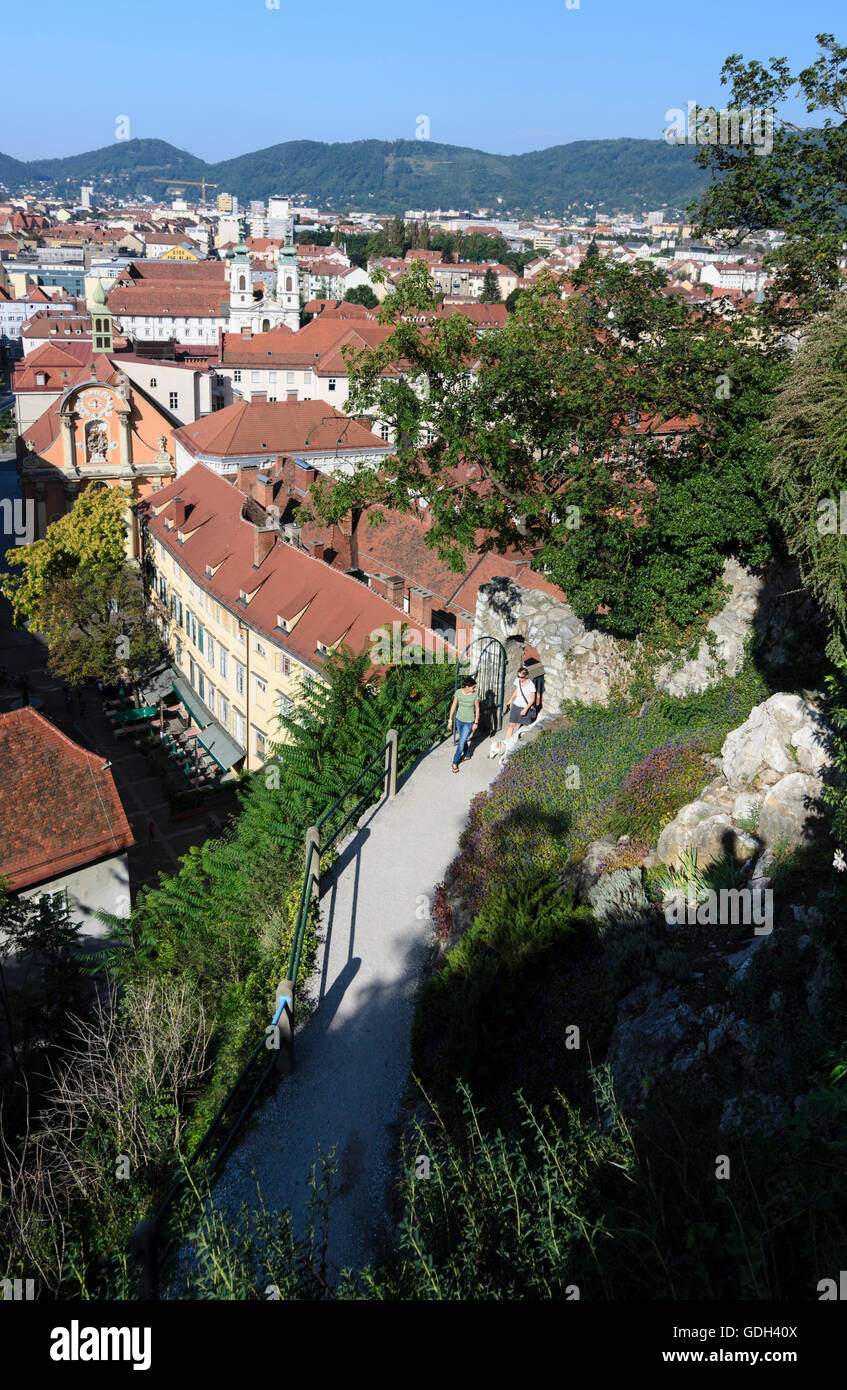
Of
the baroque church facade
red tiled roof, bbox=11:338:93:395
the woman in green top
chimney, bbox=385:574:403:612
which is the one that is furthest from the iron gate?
the baroque church facade

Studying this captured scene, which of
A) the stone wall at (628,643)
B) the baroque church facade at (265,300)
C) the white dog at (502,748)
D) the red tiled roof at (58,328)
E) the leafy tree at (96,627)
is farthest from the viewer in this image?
the baroque church facade at (265,300)

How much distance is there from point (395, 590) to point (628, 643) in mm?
11460

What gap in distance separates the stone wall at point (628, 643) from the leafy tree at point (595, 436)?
476 mm

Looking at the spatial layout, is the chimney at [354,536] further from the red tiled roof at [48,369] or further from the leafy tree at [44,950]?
the red tiled roof at [48,369]

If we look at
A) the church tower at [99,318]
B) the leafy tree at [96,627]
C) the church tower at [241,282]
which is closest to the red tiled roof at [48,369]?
the church tower at [99,318]

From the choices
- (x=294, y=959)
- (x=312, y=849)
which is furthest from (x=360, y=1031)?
(x=312, y=849)

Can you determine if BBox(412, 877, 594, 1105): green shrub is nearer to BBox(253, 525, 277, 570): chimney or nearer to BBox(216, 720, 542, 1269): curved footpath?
BBox(216, 720, 542, 1269): curved footpath

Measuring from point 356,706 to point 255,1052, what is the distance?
7.26 m

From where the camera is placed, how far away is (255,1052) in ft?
35.7

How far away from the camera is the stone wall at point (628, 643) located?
14.9m

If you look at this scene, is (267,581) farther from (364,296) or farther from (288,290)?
(364,296)

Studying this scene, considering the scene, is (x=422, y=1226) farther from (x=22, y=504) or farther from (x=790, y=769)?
(x=22, y=504)

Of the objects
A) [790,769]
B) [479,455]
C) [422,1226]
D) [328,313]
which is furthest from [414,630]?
[328,313]
